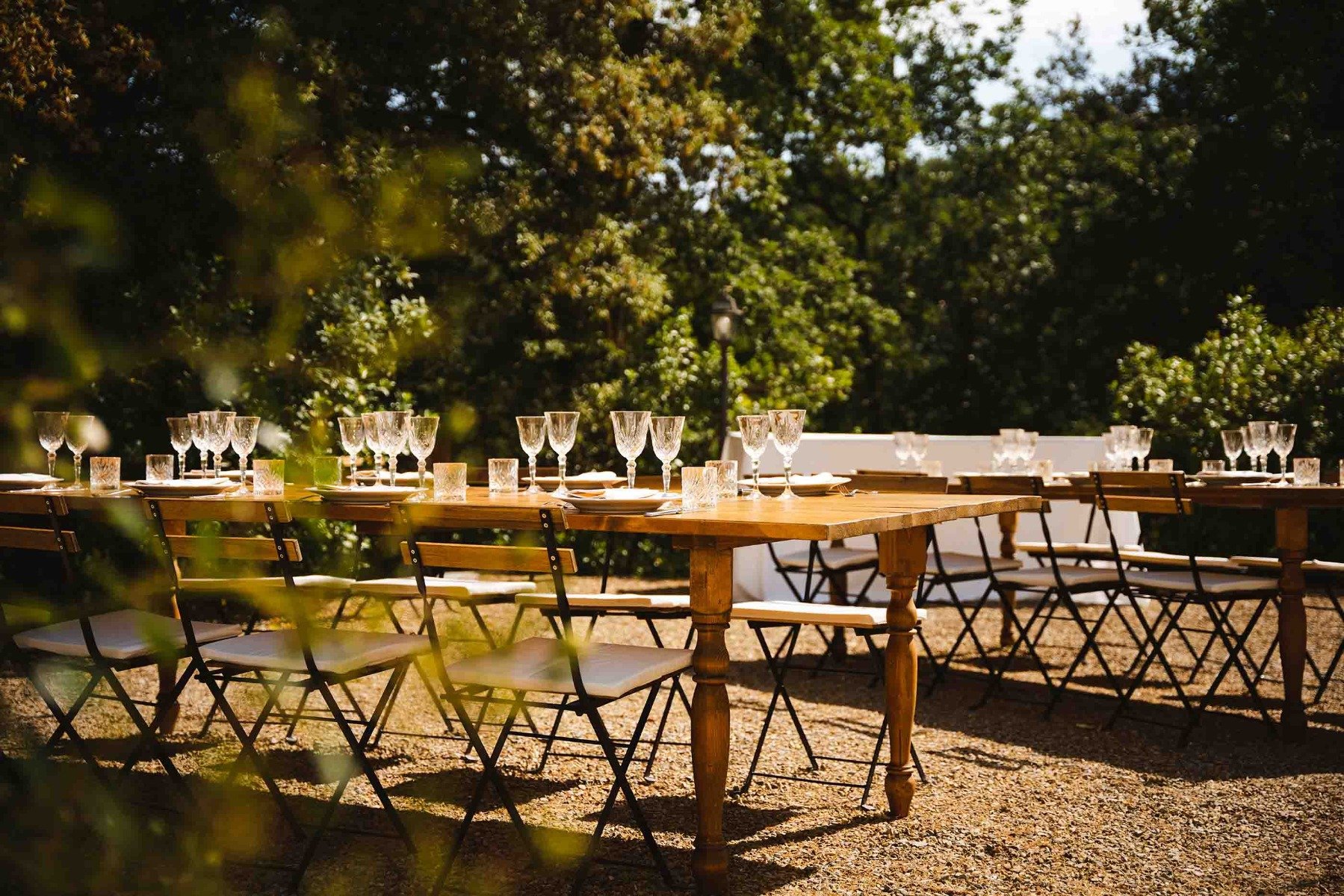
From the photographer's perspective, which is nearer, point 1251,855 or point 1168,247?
point 1251,855

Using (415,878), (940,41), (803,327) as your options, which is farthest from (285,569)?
(940,41)

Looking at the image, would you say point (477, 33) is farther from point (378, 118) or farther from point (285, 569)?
point (285, 569)

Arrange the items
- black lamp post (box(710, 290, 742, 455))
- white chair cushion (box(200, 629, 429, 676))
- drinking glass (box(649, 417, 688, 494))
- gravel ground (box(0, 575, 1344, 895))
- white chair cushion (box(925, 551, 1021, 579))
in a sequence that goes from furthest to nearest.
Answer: black lamp post (box(710, 290, 742, 455))
white chair cushion (box(925, 551, 1021, 579))
drinking glass (box(649, 417, 688, 494))
white chair cushion (box(200, 629, 429, 676))
gravel ground (box(0, 575, 1344, 895))

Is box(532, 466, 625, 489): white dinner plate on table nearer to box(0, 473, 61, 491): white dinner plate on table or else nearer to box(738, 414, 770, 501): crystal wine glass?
box(738, 414, 770, 501): crystal wine glass

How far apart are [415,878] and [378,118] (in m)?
8.97

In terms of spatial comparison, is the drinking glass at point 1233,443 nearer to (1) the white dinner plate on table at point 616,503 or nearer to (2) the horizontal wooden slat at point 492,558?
(1) the white dinner plate on table at point 616,503

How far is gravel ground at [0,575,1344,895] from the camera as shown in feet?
11.9

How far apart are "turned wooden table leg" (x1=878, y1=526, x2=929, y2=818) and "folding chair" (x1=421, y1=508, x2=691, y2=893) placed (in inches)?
28.1

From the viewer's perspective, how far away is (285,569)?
3648 millimetres

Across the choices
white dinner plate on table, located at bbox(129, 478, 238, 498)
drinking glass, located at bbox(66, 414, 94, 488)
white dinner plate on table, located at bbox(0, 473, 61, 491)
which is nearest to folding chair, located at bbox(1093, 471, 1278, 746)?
white dinner plate on table, located at bbox(129, 478, 238, 498)

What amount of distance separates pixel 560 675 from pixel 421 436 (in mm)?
1256

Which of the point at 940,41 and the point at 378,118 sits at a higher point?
the point at 940,41

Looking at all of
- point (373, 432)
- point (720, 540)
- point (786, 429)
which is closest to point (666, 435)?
point (786, 429)

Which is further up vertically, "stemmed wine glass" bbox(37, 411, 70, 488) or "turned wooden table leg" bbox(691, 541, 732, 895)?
"stemmed wine glass" bbox(37, 411, 70, 488)
